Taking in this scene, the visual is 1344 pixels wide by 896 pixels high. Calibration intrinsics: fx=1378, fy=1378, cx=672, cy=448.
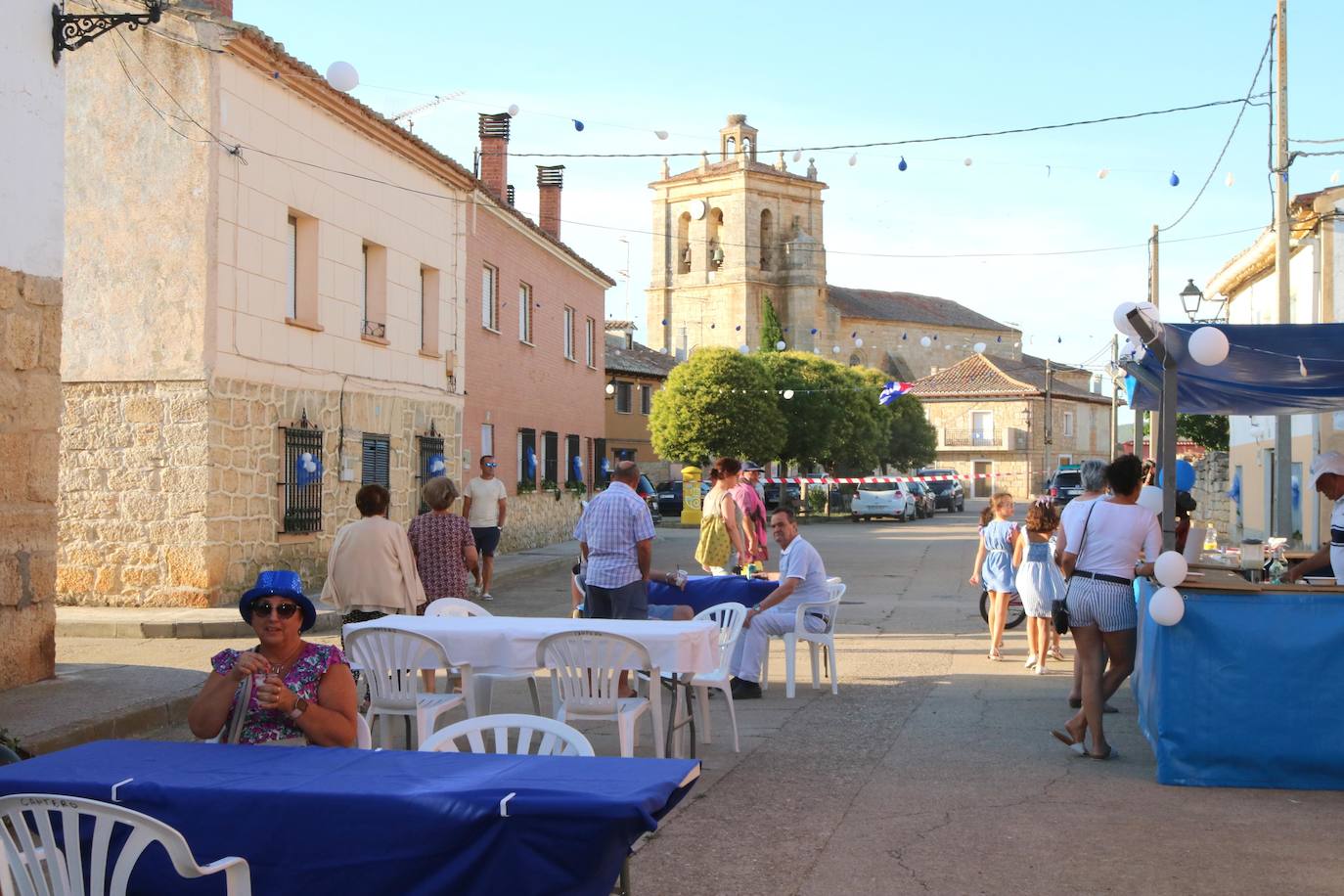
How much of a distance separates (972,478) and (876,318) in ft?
73.6

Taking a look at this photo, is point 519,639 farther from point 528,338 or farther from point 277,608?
point 528,338

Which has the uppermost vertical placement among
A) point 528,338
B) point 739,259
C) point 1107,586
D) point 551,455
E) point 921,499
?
point 739,259

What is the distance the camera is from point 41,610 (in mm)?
10047

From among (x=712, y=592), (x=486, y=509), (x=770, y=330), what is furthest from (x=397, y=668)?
(x=770, y=330)

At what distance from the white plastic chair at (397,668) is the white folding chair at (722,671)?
4.78 feet

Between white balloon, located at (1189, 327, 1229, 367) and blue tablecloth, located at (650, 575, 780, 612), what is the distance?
362 cm

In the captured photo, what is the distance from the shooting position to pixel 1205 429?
36500mm

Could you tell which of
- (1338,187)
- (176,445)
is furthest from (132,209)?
(1338,187)

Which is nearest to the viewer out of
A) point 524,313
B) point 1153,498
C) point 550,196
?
point 1153,498

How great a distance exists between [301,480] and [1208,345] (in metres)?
11.5

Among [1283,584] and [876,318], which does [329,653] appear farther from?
[876,318]

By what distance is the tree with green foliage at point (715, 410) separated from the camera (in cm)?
4744

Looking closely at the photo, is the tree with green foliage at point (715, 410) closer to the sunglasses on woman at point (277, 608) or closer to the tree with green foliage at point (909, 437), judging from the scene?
the tree with green foliage at point (909, 437)

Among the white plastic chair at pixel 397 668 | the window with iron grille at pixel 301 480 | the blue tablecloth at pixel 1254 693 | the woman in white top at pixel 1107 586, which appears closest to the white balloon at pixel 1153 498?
the woman in white top at pixel 1107 586
